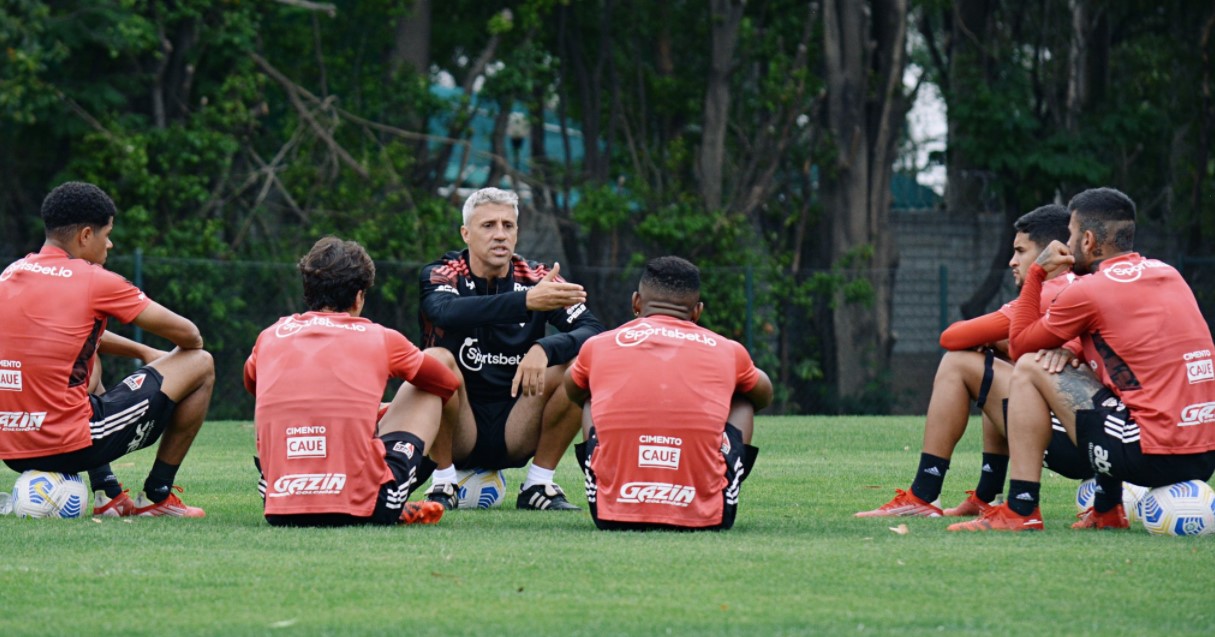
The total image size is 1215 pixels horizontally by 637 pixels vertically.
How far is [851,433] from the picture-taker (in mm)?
14133

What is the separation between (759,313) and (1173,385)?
1528 cm

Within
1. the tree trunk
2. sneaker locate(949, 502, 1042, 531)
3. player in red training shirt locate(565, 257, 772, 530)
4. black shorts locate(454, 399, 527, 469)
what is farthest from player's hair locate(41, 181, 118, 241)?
the tree trunk

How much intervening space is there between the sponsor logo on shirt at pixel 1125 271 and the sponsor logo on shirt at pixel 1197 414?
544 millimetres

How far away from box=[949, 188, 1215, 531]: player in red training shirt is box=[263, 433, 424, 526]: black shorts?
2190 millimetres

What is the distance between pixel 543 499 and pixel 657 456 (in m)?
1.58

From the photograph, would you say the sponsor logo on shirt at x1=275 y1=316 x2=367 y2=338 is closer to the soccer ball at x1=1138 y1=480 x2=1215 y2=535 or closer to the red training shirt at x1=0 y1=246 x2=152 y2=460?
the red training shirt at x1=0 y1=246 x2=152 y2=460

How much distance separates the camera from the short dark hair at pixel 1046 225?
24.3 feet

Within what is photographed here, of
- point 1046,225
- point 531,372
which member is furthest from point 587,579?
point 1046,225

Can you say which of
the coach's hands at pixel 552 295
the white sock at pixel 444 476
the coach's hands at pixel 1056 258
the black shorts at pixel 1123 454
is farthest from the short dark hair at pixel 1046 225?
the white sock at pixel 444 476

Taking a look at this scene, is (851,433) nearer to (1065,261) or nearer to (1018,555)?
(1065,261)

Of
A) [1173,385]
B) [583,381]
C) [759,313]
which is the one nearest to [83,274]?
[583,381]

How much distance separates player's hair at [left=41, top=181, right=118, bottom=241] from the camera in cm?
712

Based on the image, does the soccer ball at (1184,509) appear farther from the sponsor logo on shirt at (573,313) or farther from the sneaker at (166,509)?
the sneaker at (166,509)

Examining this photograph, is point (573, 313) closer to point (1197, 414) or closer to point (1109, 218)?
point (1109, 218)
